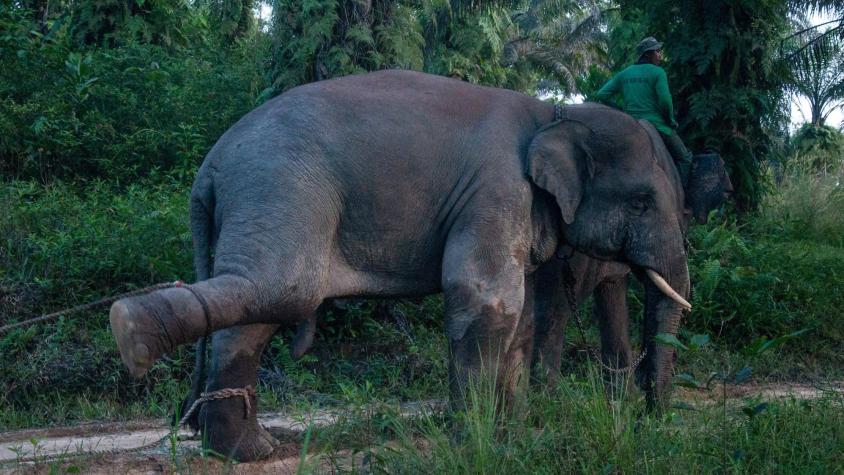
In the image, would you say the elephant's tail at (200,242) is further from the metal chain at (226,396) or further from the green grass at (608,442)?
the green grass at (608,442)

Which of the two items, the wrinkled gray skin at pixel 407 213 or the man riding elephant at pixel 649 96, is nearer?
the wrinkled gray skin at pixel 407 213

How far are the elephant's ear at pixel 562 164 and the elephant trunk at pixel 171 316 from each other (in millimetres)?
1811

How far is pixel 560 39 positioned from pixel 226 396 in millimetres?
32413

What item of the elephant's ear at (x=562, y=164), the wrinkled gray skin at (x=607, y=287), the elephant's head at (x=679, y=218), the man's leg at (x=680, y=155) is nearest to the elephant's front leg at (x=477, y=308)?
the elephant's ear at (x=562, y=164)

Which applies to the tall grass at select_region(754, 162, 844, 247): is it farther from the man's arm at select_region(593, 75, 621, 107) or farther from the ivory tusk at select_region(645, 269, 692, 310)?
the ivory tusk at select_region(645, 269, 692, 310)

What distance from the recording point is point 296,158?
5301 millimetres

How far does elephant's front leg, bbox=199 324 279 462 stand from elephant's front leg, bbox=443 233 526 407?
1021 millimetres

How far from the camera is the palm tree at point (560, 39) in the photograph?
109 feet

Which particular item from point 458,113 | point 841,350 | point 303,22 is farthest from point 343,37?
point 841,350

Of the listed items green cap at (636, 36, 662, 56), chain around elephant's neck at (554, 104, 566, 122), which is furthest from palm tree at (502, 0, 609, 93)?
chain around elephant's neck at (554, 104, 566, 122)

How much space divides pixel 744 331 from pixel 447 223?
176 inches

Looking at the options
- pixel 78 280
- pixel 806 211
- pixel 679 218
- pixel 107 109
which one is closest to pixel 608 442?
pixel 679 218

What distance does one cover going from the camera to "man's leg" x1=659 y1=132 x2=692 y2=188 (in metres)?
7.08

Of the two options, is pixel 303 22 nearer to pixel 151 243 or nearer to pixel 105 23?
pixel 151 243
